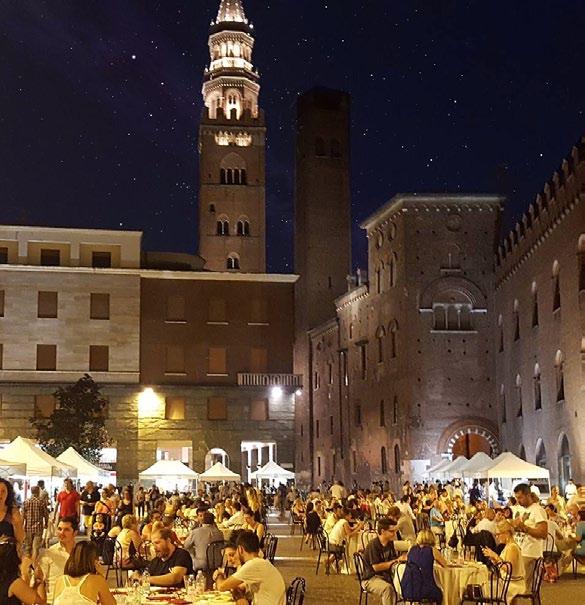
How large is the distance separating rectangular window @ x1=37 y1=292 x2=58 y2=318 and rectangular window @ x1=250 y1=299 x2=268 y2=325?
31.4 feet

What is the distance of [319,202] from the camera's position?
66.1 m

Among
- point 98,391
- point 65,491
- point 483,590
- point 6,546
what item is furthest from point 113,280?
point 6,546

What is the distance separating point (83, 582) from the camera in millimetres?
7977

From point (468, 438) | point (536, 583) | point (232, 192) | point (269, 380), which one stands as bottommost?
point (536, 583)

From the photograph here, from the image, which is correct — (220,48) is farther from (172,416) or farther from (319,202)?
(172,416)

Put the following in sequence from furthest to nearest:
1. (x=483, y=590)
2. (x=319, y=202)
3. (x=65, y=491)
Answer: (x=319, y=202) < (x=65, y=491) < (x=483, y=590)

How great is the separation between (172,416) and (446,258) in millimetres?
15184

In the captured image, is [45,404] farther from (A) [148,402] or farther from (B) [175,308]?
(B) [175,308]

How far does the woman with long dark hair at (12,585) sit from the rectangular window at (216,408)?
42.1m

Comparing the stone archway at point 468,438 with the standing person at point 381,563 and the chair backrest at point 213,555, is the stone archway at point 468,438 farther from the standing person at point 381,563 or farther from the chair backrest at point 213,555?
the standing person at point 381,563

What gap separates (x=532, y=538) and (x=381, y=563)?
11.2 feet

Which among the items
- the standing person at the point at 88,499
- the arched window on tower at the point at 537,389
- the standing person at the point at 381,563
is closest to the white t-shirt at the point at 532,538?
the standing person at the point at 381,563

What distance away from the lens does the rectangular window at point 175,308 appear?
169ft

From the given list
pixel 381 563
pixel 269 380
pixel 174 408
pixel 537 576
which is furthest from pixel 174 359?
pixel 537 576
